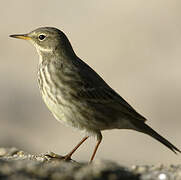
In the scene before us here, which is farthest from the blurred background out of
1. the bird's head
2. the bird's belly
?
the bird's belly

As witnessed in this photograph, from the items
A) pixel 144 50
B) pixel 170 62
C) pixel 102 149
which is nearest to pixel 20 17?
pixel 144 50

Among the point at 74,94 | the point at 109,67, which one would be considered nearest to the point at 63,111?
the point at 74,94

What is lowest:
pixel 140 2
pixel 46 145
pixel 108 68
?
pixel 46 145

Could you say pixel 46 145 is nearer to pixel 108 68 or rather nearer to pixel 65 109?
pixel 108 68

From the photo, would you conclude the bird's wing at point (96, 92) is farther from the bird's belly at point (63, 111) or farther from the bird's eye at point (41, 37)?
the bird's eye at point (41, 37)

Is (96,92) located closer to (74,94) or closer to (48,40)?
(74,94)

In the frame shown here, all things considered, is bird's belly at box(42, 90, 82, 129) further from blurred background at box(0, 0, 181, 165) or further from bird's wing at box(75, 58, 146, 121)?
blurred background at box(0, 0, 181, 165)
